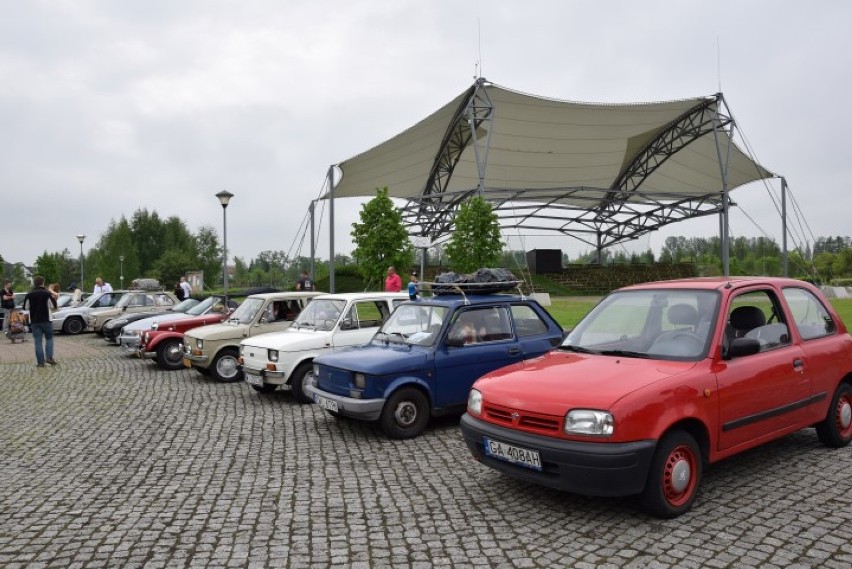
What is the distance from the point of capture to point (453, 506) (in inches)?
182

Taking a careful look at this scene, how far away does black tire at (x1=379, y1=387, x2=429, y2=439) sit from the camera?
6.60 m

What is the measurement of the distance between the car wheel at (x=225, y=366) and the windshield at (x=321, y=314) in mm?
1794

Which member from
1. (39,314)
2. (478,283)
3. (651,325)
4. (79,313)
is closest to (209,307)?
(39,314)

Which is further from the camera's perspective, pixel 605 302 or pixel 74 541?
pixel 605 302

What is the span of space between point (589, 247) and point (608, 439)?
→ 47.2 m

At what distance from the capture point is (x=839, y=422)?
582 centimetres

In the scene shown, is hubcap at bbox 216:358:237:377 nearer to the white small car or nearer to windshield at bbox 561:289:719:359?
the white small car

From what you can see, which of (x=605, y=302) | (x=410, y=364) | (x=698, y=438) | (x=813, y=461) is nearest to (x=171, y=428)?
(x=410, y=364)

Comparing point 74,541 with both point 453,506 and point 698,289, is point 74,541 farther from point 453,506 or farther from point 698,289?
point 698,289


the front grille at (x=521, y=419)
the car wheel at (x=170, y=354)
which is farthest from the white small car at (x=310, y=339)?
the front grille at (x=521, y=419)

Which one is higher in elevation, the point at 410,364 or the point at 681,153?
the point at 681,153

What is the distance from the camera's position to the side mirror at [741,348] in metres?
4.60

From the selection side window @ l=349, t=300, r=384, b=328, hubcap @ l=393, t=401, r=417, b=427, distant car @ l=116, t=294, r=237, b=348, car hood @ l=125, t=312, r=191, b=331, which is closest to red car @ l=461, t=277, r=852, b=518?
hubcap @ l=393, t=401, r=417, b=427

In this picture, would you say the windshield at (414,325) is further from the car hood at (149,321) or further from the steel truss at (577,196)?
the steel truss at (577,196)
